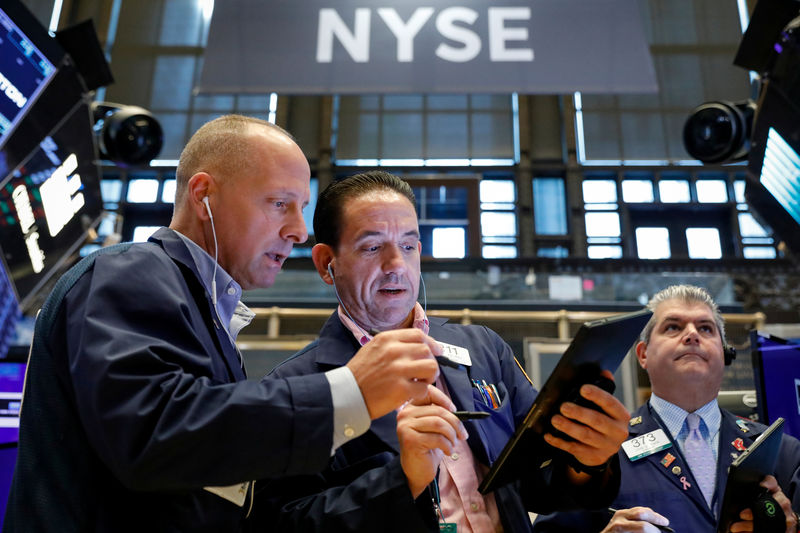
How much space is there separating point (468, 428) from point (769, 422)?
78.2 inches

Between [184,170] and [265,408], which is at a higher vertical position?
[184,170]

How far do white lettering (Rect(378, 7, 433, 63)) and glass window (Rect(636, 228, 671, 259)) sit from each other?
1278cm

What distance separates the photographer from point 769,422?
314 centimetres

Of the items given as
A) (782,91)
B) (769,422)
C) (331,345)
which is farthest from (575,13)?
(331,345)

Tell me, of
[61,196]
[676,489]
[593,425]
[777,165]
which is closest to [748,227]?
[777,165]

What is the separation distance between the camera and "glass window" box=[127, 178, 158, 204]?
16281mm

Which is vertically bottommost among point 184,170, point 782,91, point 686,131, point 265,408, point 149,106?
point 265,408

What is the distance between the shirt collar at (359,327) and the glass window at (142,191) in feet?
50.0

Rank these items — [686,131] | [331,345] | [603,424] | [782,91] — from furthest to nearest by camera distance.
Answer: [686,131] → [782,91] → [331,345] → [603,424]

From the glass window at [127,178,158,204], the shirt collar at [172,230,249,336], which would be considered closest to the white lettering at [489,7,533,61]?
the shirt collar at [172,230,249,336]

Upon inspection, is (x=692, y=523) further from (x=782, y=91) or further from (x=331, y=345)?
(x=782, y=91)

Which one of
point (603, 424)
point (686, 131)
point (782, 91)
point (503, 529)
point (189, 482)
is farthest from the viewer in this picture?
point (686, 131)

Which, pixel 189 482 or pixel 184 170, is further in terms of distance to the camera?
pixel 184 170

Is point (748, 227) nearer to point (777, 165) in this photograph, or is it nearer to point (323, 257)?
point (777, 165)
